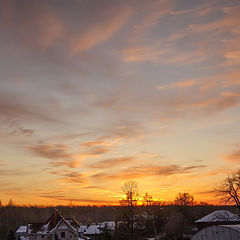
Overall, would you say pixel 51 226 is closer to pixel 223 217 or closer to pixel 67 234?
pixel 67 234

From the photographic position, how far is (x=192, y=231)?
81.6 m

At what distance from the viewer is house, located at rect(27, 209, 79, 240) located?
245 feet

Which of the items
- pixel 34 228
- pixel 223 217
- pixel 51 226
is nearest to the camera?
pixel 223 217

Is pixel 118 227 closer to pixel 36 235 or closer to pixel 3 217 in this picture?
pixel 36 235

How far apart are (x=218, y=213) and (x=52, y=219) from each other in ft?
130

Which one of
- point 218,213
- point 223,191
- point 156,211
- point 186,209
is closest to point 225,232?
point 223,191

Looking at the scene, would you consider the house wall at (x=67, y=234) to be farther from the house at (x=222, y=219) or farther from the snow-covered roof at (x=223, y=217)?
the snow-covered roof at (x=223, y=217)

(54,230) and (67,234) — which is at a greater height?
(54,230)

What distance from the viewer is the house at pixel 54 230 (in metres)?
74.6

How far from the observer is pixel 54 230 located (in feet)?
245

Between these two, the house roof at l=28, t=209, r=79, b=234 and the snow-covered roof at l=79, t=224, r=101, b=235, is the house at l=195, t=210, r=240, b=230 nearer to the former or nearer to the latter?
the house roof at l=28, t=209, r=79, b=234

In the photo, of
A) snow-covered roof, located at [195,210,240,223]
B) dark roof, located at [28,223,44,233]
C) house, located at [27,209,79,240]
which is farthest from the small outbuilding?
dark roof, located at [28,223,44,233]

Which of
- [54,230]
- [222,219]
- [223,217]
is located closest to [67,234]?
[54,230]

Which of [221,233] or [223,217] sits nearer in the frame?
[221,233]
